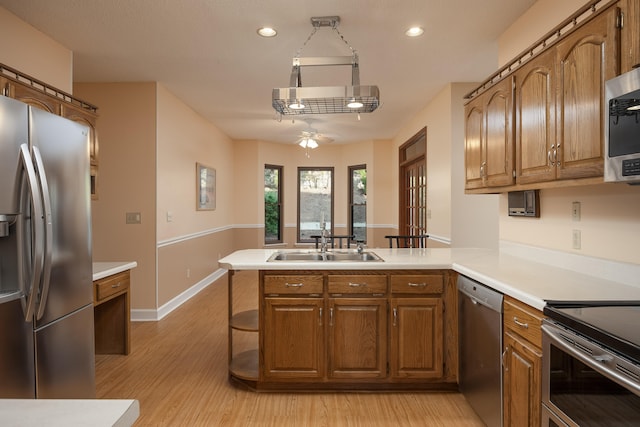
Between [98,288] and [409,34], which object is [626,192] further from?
[98,288]

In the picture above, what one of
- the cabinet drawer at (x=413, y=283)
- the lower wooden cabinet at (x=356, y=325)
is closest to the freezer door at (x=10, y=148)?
the lower wooden cabinet at (x=356, y=325)

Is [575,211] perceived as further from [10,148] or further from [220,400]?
[10,148]

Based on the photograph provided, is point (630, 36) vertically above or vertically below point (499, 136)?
above

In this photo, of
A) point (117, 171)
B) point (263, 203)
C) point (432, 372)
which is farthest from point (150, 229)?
point (263, 203)

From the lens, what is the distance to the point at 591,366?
128 centimetres

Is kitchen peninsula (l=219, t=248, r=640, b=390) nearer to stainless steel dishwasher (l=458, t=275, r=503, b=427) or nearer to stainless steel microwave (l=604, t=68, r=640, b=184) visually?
stainless steel dishwasher (l=458, t=275, r=503, b=427)

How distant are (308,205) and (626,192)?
6.98 metres

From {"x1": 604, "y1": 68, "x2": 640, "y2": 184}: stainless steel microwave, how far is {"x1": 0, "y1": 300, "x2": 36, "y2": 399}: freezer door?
2.56 m

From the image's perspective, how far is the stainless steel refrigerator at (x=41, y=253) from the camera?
67.1 inches

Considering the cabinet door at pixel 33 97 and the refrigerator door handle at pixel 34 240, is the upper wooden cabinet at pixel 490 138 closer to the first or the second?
the refrigerator door handle at pixel 34 240

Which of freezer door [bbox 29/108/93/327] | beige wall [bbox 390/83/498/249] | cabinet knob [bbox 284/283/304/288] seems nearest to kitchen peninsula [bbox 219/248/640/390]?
cabinet knob [bbox 284/283/304/288]

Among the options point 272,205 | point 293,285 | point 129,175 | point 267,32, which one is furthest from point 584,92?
point 272,205

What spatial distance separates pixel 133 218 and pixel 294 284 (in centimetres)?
263

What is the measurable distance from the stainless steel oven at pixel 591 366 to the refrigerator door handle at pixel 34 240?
7.23 feet
